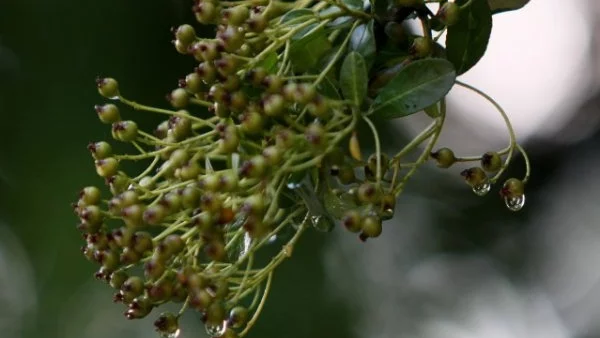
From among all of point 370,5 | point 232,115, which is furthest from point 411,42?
point 232,115

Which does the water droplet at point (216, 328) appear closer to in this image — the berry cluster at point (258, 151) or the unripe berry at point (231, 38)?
the berry cluster at point (258, 151)

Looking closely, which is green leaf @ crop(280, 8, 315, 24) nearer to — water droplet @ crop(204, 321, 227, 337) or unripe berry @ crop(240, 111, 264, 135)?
unripe berry @ crop(240, 111, 264, 135)

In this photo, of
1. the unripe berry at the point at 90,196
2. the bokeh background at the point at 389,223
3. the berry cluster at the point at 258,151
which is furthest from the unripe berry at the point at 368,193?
the bokeh background at the point at 389,223

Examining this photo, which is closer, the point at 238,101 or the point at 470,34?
the point at 238,101

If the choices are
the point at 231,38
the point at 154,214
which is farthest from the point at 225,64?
the point at 154,214

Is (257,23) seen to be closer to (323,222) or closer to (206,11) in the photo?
(206,11)

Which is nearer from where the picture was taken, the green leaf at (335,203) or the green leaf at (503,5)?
the green leaf at (335,203)
